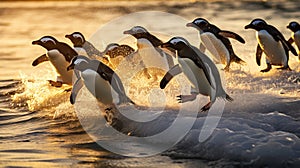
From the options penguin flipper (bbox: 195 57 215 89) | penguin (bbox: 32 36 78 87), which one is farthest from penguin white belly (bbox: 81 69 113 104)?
penguin (bbox: 32 36 78 87)

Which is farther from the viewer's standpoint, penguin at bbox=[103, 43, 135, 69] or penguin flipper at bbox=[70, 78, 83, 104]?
penguin at bbox=[103, 43, 135, 69]

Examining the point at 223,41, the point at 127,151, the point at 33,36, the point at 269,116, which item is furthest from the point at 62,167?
the point at 33,36

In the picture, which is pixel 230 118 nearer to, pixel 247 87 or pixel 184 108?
pixel 184 108

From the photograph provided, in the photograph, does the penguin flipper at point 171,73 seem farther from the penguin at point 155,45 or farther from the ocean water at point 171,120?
the penguin at point 155,45

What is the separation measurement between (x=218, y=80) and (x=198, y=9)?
17529 mm

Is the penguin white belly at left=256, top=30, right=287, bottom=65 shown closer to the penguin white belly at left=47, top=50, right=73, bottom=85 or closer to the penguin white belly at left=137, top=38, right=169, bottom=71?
the penguin white belly at left=137, top=38, right=169, bottom=71

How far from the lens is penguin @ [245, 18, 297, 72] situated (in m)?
11.7

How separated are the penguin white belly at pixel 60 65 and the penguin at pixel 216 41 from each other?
1983mm

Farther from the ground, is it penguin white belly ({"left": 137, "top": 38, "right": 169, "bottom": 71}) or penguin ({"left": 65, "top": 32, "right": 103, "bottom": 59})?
penguin ({"left": 65, "top": 32, "right": 103, "bottom": 59})

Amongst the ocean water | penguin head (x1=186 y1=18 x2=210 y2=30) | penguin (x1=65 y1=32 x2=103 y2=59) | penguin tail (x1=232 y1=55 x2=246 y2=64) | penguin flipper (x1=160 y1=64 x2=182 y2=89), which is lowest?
the ocean water

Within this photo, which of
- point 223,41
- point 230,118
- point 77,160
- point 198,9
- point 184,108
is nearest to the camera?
point 77,160

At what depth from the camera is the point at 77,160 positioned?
7.71 meters

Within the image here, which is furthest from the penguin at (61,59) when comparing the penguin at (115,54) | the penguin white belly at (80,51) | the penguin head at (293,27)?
the penguin head at (293,27)

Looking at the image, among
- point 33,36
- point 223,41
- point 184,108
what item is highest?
point 33,36
